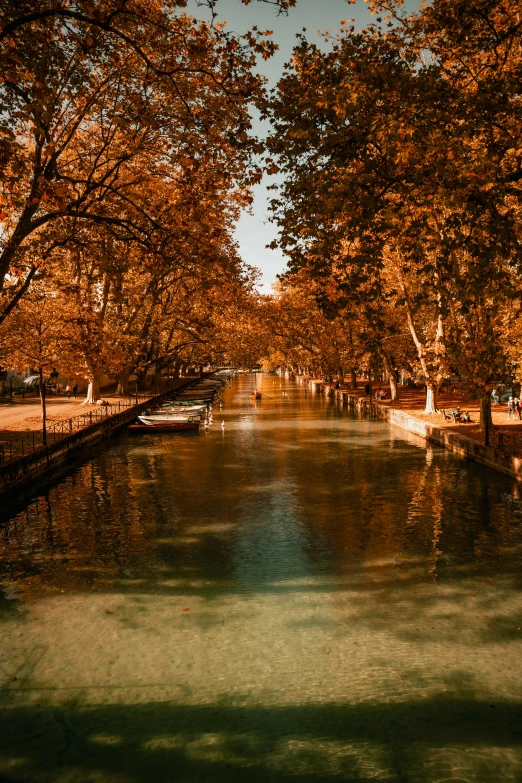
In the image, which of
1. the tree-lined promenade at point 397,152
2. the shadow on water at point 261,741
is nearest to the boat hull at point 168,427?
the tree-lined promenade at point 397,152

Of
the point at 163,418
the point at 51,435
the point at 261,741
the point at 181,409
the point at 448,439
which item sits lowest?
the point at 261,741

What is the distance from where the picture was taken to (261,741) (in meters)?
8.52

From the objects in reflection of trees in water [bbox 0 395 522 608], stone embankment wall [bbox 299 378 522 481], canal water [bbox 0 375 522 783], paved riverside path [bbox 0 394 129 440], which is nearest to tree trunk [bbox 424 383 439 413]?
stone embankment wall [bbox 299 378 522 481]

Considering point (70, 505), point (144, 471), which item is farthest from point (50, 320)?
point (70, 505)

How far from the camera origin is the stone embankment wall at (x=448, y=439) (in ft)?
79.8

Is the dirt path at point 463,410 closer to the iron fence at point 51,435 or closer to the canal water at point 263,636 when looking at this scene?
the canal water at point 263,636

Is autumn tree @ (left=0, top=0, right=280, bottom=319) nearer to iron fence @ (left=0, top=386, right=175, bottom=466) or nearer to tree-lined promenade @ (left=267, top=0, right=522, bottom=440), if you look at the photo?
tree-lined promenade @ (left=267, top=0, right=522, bottom=440)

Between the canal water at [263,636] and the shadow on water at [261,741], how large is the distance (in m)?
0.03

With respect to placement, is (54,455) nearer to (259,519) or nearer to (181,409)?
(259,519)

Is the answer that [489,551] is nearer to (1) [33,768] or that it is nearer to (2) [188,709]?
(2) [188,709]

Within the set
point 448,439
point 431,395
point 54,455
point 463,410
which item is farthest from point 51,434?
point 463,410

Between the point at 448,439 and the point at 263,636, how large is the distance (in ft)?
73.9

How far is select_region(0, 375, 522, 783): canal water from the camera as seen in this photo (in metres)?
8.31

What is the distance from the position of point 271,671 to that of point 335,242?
9.17 meters
